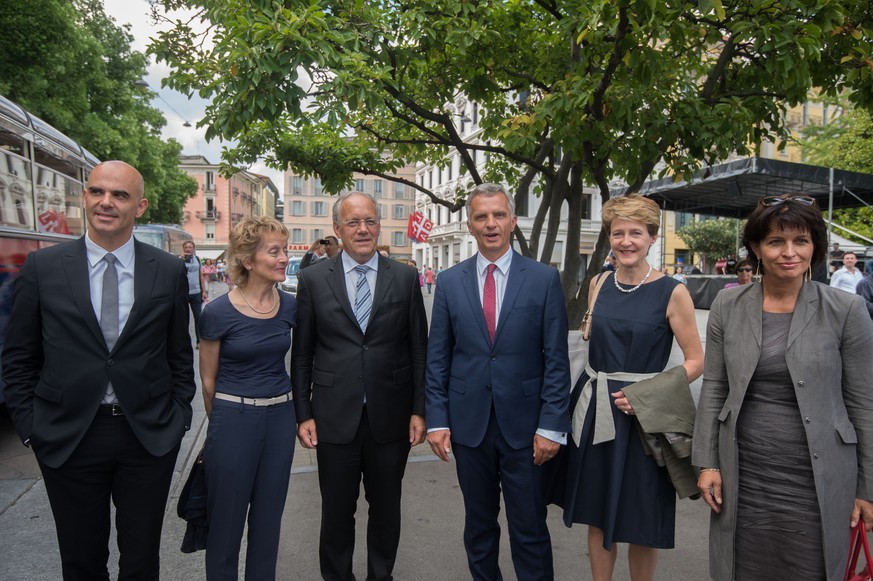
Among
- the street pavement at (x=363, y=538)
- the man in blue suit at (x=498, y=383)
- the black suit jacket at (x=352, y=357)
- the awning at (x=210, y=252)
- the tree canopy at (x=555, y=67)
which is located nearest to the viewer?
the man in blue suit at (x=498, y=383)

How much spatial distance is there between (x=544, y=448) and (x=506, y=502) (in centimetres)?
38

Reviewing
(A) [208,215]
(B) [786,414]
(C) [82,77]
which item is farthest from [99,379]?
(A) [208,215]

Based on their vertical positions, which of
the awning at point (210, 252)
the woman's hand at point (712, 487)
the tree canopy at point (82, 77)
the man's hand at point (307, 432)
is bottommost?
the awning at point (210, 252)

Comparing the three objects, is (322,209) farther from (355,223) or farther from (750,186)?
(355,223)

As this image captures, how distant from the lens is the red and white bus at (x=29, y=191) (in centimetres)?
546

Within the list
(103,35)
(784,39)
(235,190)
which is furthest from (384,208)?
(784,39)

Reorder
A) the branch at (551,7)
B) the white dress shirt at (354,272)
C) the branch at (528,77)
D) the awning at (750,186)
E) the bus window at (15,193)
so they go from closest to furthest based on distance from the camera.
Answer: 1. the white dress shirt at (354,272)
2. the bus window at (15,193)
3. the branch at (551,7)
4. the branch at (528,77)
5. the awning at (750,186)

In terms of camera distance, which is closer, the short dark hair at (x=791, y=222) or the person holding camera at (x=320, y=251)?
the short dark hair at (x=791, y=222)

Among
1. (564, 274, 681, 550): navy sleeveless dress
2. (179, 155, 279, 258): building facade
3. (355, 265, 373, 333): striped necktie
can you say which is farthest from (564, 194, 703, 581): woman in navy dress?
(179, 155, 279, 258): building facade

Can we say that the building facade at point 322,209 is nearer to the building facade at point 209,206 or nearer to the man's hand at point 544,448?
the building facade at point 209,206

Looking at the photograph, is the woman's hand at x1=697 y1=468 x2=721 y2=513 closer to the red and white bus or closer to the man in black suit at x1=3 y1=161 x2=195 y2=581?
the man in black suit at x1=3 y1=161 x2=195 y2=581

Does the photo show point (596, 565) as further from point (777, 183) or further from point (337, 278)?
point (777, 183)

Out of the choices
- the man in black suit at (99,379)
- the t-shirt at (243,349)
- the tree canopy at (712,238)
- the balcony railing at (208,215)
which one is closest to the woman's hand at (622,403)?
the t-shirt at (243,349)

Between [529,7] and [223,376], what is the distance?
19.5 feet
